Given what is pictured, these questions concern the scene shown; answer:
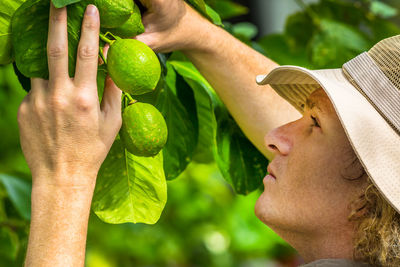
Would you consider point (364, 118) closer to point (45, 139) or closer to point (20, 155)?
point (45, 139)

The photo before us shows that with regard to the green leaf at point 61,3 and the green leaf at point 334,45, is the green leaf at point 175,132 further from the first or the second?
the green leaf at point 334,45

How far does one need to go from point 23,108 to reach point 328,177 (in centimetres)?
52

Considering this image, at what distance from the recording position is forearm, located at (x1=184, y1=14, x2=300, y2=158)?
4.03ft

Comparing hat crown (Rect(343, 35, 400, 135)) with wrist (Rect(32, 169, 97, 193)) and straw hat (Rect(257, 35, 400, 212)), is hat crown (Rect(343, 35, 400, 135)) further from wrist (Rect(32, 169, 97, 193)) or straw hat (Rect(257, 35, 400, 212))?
wrist (Rect(32, 169, 97, 193))

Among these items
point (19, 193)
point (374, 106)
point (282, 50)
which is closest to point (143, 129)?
point (374, 106)

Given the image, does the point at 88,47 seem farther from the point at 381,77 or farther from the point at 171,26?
the point at 381,77

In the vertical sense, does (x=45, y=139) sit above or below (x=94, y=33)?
below

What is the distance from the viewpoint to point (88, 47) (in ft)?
2.88

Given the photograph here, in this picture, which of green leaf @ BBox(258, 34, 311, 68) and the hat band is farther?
green leaf @ BBox(258, 34, 311, 68)

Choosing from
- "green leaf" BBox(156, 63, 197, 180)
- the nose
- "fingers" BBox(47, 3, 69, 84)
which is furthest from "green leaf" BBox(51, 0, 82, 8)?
the nose

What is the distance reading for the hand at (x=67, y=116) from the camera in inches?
34.4

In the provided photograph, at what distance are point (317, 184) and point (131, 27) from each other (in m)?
0.42

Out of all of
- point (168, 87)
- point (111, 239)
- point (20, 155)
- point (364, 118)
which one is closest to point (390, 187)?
point (364, 118)

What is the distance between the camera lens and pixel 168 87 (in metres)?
1.21
